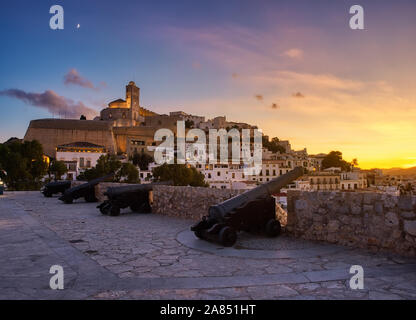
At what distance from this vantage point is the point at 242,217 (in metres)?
5.24

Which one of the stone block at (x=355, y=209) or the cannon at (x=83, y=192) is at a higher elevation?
the stone block at (x=355, y=209)

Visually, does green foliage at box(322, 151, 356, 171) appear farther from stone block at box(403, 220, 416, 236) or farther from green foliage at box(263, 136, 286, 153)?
stone block at box(403, 220, 416, 236)

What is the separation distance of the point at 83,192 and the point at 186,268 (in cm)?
1090

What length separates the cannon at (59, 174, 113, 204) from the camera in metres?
12.9

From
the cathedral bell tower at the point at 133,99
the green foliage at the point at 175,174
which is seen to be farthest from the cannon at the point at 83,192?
the cathedral bell tower at the point at 133,99

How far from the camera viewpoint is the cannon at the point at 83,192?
42.2 feet

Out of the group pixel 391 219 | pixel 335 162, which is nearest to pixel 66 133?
pixel 335 162

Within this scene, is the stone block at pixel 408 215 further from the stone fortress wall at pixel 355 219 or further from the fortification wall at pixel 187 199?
the fortification wall at pixel 187 199

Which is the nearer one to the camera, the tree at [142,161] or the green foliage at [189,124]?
the tree at [142,161]

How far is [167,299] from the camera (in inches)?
110

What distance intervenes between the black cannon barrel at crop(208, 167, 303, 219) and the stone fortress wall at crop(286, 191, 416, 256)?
0.32m

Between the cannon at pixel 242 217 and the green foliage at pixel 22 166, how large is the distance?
24643 millimetres
